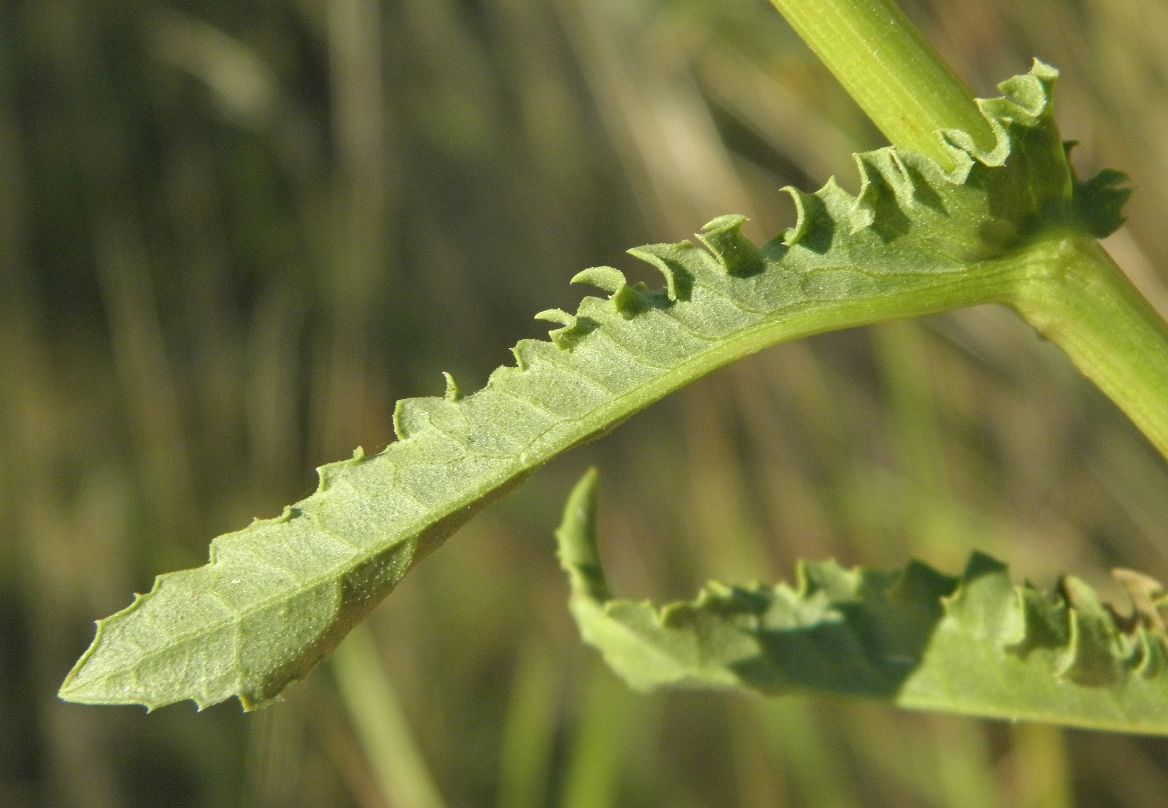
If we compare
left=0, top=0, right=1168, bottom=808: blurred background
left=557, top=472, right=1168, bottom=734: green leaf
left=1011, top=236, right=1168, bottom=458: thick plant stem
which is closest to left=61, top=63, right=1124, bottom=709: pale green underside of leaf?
left=1011, top=236, right=1168, bottom=458: thick plant stem

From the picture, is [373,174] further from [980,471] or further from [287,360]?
[980,471]

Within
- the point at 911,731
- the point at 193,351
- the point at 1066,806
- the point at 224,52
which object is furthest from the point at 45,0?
the point at 1066,806

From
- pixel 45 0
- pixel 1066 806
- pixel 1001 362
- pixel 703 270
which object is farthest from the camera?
pixel 45 0

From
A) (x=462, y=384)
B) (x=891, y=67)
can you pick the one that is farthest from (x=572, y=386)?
(x=462, y=384)

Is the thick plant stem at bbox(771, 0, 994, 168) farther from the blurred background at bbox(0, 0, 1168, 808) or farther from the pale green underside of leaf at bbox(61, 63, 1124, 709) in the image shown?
the blurred background at bbox(0, 0, 1168, 808)

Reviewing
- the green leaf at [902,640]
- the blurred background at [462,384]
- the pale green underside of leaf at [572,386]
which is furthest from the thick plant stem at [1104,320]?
the blurred background at [462,384]

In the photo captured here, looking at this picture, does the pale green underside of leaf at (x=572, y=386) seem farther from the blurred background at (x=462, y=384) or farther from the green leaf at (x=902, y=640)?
the blurred background at (x=462, y=384)
